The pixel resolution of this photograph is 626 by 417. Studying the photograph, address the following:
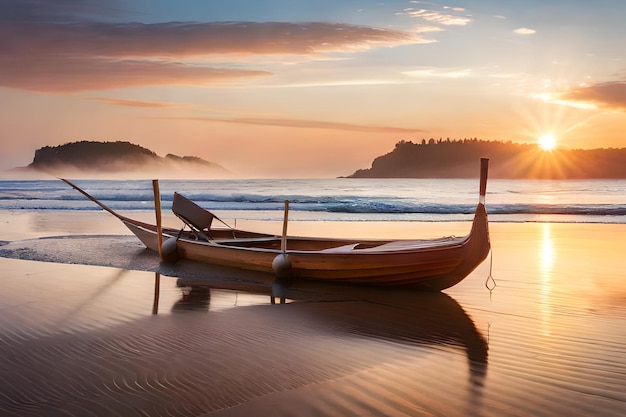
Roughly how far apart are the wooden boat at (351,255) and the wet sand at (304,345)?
11.2 inches

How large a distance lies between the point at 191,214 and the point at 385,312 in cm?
547

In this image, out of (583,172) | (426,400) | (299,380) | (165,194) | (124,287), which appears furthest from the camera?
(583,172)

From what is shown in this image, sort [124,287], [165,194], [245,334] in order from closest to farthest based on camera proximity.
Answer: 1. [245,334]
2. [124,287]
3. [165,194]

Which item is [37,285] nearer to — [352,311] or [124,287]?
[124,287]

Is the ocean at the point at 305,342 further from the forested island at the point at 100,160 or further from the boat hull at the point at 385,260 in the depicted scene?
the forested island at the point at 100,160

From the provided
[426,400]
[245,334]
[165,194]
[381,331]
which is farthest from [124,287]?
[165,194]

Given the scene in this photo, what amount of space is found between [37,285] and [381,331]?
5440 millimetres

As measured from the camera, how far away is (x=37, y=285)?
9000 mm

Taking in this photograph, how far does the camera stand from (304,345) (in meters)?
5.83

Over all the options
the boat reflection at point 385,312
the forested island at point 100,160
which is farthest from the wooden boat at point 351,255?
the forested island at point 100,160

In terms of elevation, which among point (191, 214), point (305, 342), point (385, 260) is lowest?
point (305, 342)

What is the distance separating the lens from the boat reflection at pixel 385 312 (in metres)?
5.95

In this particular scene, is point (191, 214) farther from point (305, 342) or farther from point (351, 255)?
point (305, 342)

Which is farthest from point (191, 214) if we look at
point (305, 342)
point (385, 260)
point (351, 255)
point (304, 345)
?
point (304, 345)
